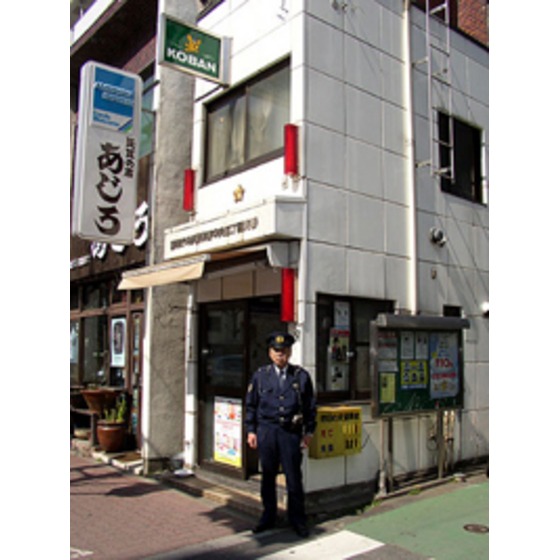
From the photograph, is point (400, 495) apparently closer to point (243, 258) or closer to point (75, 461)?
point (243, 258)

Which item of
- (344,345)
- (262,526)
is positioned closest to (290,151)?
(344,345)

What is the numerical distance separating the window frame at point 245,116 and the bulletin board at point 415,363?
2560 millimetres

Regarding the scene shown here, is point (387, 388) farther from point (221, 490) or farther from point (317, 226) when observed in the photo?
point (221, 490)

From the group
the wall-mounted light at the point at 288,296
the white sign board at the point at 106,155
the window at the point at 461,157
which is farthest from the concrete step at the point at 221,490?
the window at the point at 461,157

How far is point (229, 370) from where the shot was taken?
8.23m

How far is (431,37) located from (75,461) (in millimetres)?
8757

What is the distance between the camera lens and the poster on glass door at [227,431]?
7930 millimetres

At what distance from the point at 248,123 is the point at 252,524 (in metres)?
5.08

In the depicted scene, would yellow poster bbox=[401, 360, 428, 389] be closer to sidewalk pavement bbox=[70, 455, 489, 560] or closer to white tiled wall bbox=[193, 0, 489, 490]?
white tiled wall bbox=[193, 0, 489, 490]

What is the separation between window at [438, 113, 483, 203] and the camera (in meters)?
9.38

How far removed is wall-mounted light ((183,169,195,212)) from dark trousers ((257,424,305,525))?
384cm

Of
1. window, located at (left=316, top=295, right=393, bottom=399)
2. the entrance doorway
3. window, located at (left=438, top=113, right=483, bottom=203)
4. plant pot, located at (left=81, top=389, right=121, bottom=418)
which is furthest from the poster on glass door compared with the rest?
window, located at (left=438, top=113, right=483, bottom=203)

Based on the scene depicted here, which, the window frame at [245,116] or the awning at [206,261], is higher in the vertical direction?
the window frame at [245,116]

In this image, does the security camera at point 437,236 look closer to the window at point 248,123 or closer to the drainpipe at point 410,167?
the drainpipe at point 410,167
